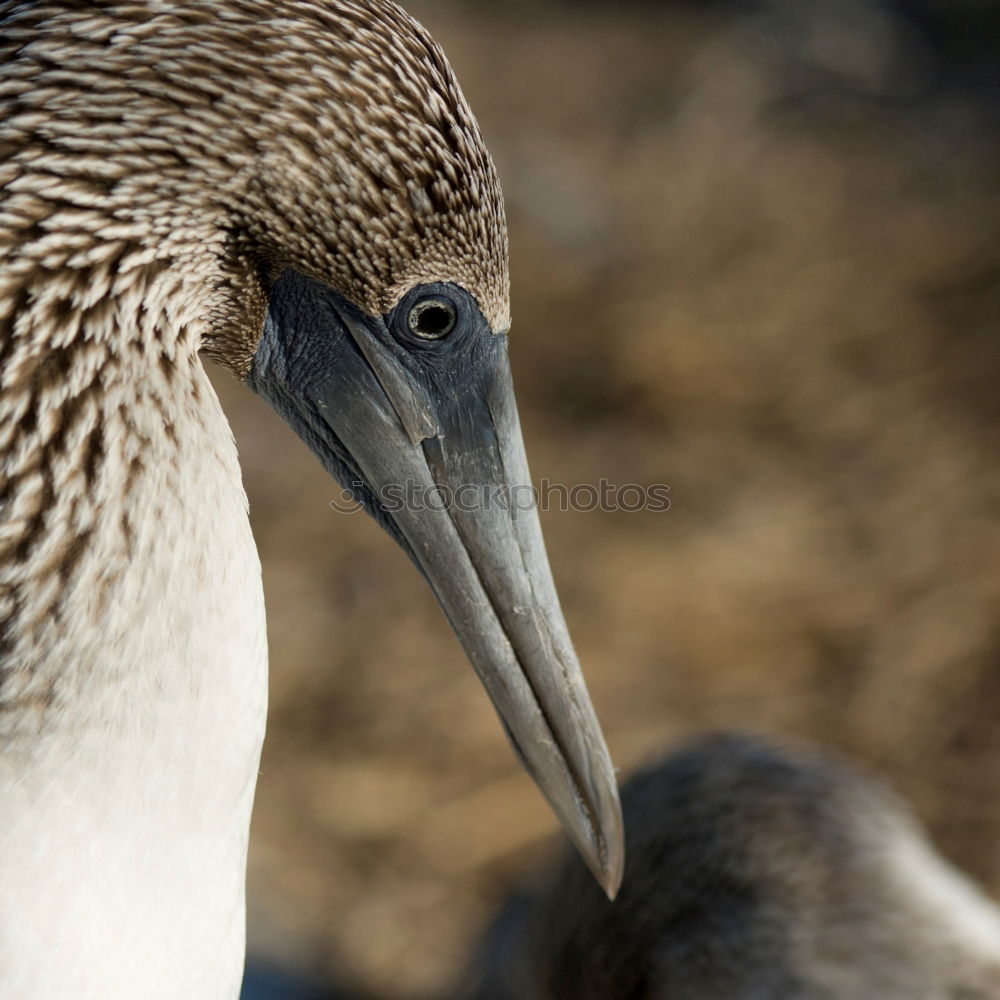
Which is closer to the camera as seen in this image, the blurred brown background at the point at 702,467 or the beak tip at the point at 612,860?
the beak tip at the point at 612,860

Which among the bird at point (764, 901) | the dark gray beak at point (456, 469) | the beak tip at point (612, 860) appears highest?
the dark gray beak at point (456, 469)

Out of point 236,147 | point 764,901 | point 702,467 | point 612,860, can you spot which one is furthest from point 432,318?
point 702,467

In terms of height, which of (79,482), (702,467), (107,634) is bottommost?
(702,467)

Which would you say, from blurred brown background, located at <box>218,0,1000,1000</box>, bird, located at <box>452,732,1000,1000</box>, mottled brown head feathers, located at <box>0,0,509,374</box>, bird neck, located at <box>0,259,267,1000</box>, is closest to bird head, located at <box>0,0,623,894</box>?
mottled brown head feathers, located at <box>0,0,509,374</box>

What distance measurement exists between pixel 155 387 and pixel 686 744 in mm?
1961

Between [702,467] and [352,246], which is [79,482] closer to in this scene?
[352,246]

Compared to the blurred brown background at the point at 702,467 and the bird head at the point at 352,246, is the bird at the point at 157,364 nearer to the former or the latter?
the bird head at the point at 352,246

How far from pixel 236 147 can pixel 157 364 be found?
24 centimetres

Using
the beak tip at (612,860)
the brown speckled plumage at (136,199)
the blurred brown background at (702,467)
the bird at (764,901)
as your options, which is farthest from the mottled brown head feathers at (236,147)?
the blurred brown background at (702,467)

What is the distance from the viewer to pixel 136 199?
1.39 metres

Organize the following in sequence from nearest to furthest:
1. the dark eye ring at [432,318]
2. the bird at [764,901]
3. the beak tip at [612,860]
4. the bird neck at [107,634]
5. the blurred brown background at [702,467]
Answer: the bird neck at [107,634]
the dark eye ring at [432,318]
the beak tip at [612,860]
the bird at [764,901]
the blurred brown background at [702,467]

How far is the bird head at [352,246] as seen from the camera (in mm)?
1393

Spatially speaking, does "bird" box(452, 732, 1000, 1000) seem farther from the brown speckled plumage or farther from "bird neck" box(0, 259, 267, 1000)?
the brown speckled plumage

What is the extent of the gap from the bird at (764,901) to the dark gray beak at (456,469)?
34.7 inches
